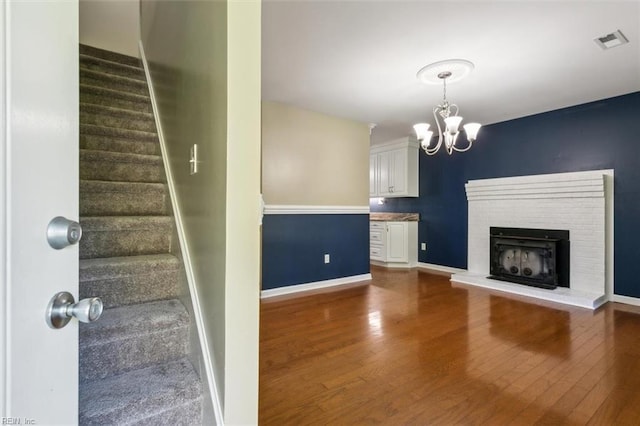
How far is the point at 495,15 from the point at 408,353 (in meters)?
2.50

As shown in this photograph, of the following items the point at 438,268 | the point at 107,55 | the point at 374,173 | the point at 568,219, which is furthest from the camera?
the point at 374,173

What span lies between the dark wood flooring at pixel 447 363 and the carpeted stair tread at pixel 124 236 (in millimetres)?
1077

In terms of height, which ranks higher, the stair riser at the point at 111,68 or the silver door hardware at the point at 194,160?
the stair riser at the point at 111,68

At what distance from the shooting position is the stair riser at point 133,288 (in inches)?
54.6

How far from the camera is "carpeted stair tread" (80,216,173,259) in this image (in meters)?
1.58

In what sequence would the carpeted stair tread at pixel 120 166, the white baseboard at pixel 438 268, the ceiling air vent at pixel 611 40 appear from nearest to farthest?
the carpeted stair tread at pixel 120 166
the ceiling air vent at pixel 611 40
the white baseboard at pixel 438 268

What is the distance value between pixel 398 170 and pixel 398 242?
1.37 metres

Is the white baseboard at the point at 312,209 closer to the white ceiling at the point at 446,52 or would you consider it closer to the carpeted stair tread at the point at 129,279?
the white ceiling at the point at 446,52

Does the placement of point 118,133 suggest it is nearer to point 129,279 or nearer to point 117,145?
point 117,145

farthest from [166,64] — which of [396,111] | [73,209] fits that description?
[396,111]

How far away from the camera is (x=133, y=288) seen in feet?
4.85

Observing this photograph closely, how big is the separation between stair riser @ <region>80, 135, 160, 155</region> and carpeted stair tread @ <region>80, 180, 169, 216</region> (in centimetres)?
41

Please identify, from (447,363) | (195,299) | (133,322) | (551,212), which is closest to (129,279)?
(133,322)

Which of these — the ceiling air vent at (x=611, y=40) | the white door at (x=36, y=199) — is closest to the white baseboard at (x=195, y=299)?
the white door at (x=36, y=199)
